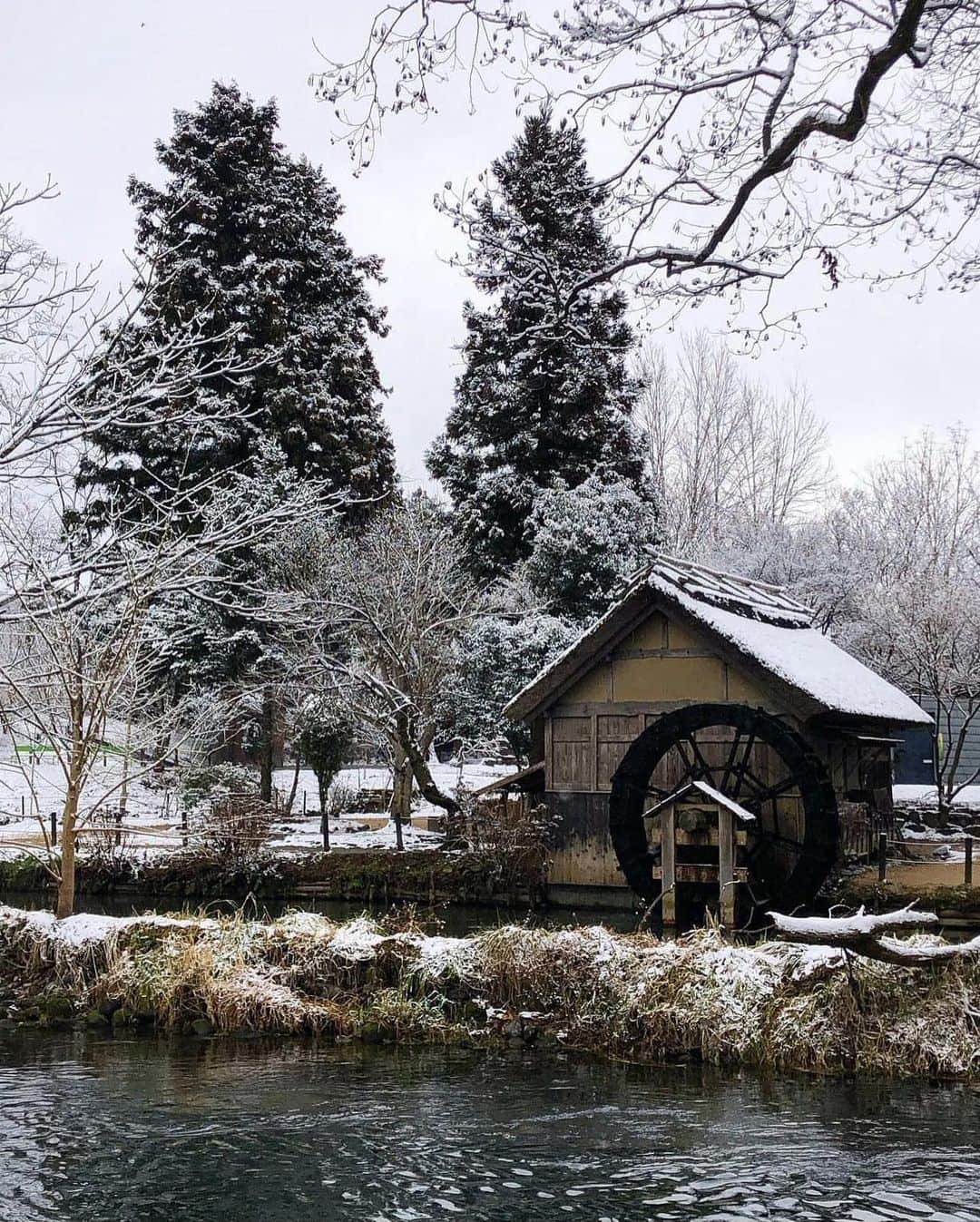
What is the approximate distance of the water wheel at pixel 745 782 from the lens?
14.6 meters

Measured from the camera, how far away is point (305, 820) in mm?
24219

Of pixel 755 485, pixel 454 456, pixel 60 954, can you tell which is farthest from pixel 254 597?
pixel 755 485

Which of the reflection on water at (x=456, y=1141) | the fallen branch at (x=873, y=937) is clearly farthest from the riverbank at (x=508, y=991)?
the reflection on water at (x=456, y=1141)

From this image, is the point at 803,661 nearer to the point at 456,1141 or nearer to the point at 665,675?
the point at 665,675

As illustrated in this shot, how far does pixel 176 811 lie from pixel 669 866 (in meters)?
14.5

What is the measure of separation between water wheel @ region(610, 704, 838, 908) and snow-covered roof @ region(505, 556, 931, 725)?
0.72 m

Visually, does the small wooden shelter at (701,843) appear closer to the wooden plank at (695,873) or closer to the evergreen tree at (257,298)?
the wooden plank at (695,873)

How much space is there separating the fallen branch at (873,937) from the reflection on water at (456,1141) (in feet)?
2.80

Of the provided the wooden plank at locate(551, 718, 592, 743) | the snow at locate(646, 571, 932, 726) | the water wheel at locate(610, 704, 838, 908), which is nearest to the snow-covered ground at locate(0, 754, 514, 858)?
the wooden plank at locate(551, 718, 592, 743)

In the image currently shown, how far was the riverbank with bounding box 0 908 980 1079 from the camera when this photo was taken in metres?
8.76

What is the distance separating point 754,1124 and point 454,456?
23.6 meters

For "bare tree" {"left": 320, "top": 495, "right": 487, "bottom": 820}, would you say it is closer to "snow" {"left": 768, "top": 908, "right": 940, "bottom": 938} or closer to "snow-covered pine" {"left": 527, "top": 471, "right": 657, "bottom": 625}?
"snow-covered pine" {"left": 527, "top": 471, "right": 657, "bottom": 625}

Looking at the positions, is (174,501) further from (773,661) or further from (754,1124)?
(773,661)

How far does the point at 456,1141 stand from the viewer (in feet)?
23.3
